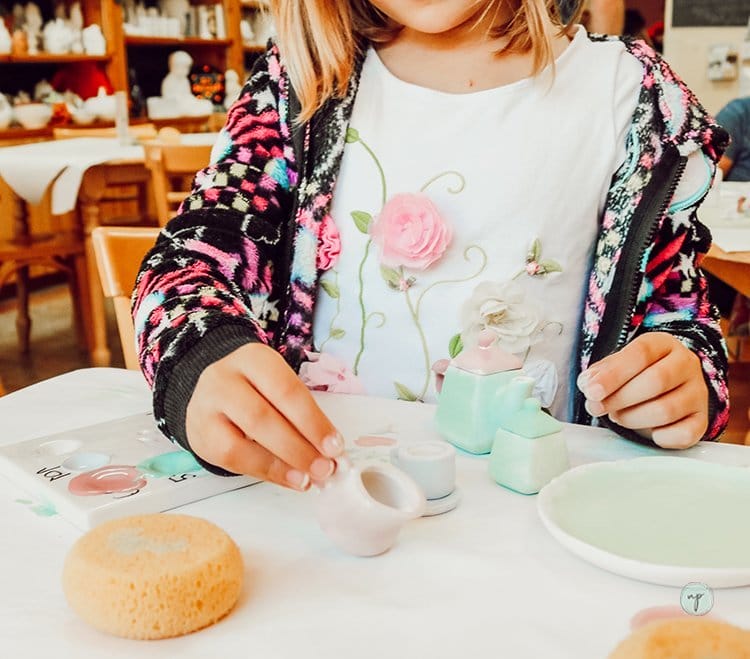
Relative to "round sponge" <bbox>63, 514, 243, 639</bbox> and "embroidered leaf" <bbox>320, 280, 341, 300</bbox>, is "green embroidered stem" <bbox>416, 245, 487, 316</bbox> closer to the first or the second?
"embroidered leaf" <bbox>320, 280, 341, 300</bbox>

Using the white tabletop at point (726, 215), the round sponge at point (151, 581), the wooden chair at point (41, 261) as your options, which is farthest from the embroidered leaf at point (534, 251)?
the wooden chair at point (41, 261)

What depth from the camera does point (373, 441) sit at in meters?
0.74

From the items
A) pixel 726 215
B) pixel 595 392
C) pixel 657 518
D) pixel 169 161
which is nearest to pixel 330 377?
pixel 595 392

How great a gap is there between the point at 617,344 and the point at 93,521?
1.92 ft

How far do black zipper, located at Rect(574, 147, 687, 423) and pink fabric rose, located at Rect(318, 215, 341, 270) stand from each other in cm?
31

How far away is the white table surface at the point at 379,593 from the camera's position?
459 millimetres

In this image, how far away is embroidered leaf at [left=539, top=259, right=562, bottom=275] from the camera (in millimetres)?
981

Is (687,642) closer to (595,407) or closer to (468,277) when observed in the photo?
(595,407)

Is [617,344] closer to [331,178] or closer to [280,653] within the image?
[331,178]

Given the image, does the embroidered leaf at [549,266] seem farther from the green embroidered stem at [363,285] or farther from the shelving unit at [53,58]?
the shelving unit at [53,58]

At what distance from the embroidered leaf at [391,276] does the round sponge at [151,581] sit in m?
0.53

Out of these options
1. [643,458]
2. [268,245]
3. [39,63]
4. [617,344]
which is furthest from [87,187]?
[643,458]

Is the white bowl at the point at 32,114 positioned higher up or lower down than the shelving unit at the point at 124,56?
lower down

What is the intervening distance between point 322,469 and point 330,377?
0.47 metres
